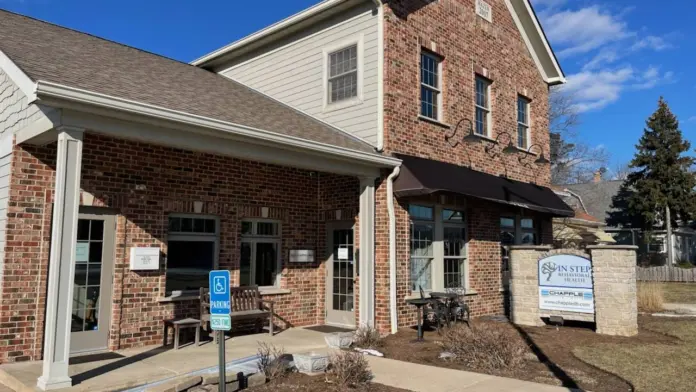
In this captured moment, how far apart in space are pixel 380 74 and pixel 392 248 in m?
3.44

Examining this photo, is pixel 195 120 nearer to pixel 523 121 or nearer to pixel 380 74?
pixel 380 74

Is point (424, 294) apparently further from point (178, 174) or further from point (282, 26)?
point (282, 26)

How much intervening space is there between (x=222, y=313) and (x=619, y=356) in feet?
20.7

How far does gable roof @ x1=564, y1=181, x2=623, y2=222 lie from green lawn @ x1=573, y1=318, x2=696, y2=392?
30.4 metres

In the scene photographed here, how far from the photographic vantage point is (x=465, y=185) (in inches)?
452

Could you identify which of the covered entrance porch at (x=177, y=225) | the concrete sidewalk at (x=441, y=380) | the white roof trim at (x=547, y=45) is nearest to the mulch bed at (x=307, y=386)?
the concrete sidewalk at (x=441, y=380)

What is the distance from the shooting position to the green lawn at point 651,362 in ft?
22.2

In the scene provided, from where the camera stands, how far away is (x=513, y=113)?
49.6ft

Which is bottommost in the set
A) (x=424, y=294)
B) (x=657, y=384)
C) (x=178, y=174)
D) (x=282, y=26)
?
(x=657, y=384)

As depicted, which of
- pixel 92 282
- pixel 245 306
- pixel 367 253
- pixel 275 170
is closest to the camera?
pixel 92 282

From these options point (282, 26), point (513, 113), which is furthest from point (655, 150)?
point (282, 26)

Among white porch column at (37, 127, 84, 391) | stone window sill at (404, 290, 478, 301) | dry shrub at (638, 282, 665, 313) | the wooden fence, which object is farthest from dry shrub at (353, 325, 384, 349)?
the wooden fence

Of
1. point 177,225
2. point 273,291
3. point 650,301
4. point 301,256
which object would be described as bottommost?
point 650,301

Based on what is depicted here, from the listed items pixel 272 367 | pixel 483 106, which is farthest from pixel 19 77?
pixel 483 106
